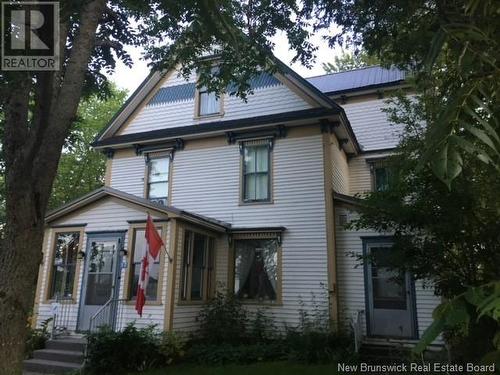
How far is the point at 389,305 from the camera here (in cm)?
1169

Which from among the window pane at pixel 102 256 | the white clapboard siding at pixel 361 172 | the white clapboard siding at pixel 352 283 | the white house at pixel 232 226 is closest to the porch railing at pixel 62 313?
the white house at pixel 232 226

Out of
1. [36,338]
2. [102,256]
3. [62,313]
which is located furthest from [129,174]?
[36,338]

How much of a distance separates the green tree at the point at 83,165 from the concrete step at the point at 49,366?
19166 millimetres

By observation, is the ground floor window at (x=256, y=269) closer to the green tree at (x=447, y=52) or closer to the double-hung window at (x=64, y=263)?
Result: the double-hung window at (x=64, y=263)

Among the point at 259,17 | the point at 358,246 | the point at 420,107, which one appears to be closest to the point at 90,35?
the point at 259,17

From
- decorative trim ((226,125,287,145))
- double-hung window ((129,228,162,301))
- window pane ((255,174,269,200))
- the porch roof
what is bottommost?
double-hung window ((129,228,162,301))

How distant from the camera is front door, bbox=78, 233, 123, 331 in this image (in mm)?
11773

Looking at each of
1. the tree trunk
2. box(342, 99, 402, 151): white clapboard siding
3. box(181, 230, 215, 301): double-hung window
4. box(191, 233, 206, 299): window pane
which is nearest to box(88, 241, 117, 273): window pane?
box(181, 230, 215, 301): double-hung window

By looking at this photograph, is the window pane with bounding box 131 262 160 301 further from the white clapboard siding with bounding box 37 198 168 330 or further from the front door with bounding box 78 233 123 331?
the front door with bounding box 78 233 123 331

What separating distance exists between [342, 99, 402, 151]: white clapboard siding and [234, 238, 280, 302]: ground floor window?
6.31 meters

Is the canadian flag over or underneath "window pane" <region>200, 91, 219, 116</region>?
underneath

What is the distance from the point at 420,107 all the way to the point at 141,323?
28.7 ft

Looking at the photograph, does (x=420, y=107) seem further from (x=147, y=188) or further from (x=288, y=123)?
(x=147, y=188)

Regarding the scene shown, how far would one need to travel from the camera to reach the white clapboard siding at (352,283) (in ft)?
36.9
